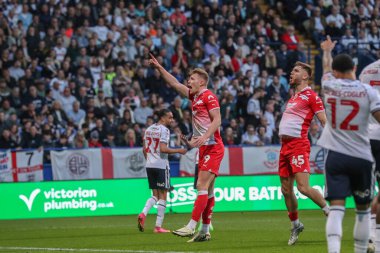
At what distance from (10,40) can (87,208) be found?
274 inches

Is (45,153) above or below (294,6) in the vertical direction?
below

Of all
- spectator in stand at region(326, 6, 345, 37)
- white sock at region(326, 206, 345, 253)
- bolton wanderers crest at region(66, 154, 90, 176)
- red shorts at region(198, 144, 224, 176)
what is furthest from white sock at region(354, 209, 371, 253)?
spectator in stand at region(326, 6, 345, 37)

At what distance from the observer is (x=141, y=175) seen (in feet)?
87.0

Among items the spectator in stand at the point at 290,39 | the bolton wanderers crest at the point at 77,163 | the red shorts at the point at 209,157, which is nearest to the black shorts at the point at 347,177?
the red shorts at the point at 209,157

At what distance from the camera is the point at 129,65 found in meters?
29.9

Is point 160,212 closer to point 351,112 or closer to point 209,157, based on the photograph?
point 209,157

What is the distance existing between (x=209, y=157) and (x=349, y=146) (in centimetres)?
494

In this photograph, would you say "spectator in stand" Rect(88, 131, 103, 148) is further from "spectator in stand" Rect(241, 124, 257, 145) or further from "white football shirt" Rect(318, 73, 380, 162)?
"white football shirt" Rect(318, 73, 380, 162)

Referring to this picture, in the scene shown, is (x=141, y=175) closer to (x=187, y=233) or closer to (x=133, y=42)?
(x=133, y=42)

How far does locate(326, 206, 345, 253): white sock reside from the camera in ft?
34.2

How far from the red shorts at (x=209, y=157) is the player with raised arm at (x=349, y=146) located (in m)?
4.72

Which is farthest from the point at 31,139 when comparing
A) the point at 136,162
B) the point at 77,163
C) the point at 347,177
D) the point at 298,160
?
the point at 347,177

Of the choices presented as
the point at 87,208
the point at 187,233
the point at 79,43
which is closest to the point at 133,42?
the point at 79,43

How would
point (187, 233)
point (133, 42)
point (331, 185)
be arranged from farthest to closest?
point (133, 42) → point (187, 233) → point (331, 185)
